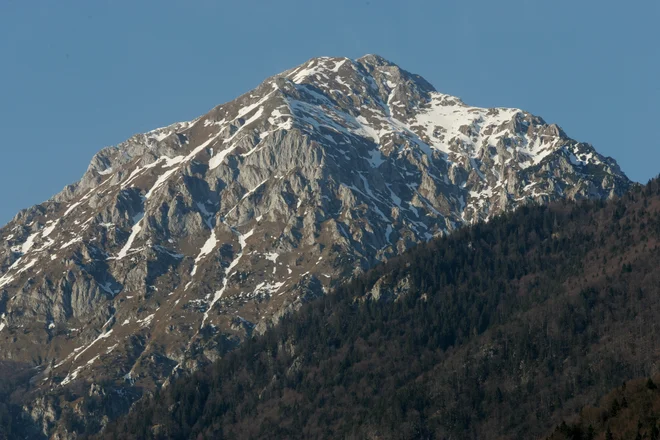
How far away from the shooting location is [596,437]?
199125mm

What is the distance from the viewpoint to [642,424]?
637 ft

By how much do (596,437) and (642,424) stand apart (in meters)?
8.64
